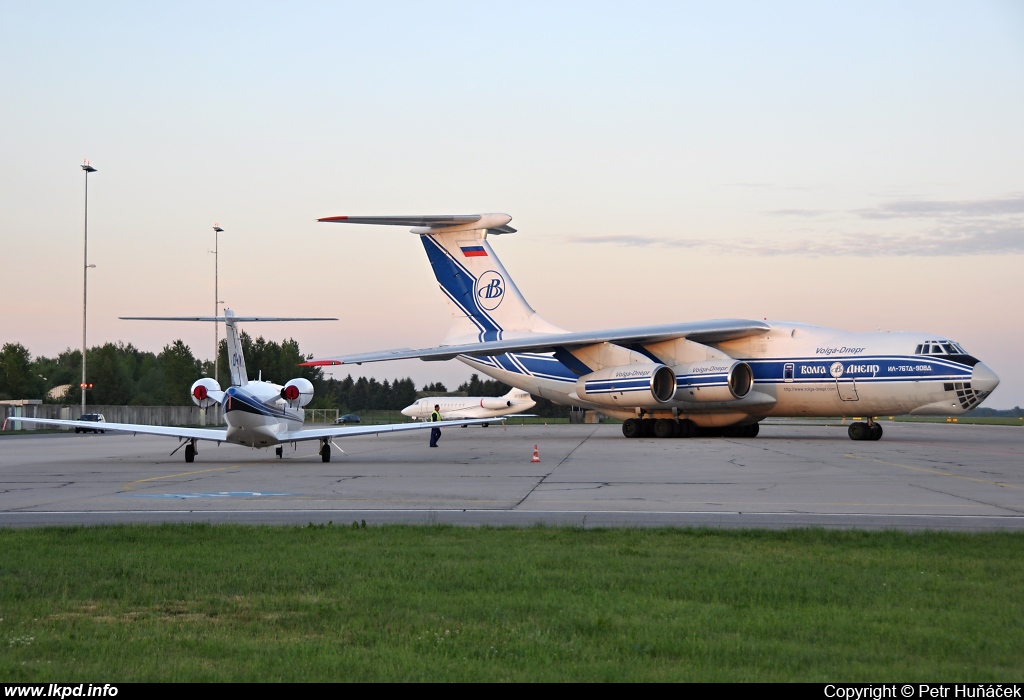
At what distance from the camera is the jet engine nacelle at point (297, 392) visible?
23.7m

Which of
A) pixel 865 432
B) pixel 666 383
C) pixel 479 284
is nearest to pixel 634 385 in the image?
pixel 666 383

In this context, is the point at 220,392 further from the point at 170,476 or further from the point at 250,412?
the point at 170,476

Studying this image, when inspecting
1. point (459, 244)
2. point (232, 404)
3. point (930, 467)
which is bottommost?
point (930, 467)

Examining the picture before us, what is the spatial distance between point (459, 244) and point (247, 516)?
99.4ft

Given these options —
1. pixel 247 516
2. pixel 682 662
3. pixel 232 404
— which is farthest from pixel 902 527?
pixel 232 404

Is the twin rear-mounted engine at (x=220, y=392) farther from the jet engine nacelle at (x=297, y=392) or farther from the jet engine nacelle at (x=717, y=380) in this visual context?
the jet engine nacelle at (x=717, y=380)

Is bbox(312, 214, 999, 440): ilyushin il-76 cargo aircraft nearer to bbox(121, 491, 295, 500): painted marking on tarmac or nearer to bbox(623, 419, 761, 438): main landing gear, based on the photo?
bbox(623, 419, 761, 438): main landing gear

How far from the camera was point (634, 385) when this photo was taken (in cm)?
3684

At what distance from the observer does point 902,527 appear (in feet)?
38.8

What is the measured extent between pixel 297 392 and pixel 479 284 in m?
20.0

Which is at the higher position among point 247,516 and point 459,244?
point 459,244

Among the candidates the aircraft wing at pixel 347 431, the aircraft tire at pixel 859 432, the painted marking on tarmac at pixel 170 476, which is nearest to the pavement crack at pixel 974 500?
the aircraft wing at pixel 347 431
